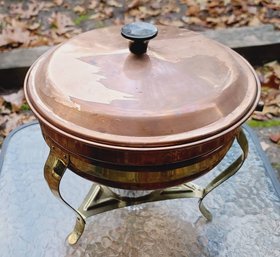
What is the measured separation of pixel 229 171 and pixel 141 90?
0.49 metres

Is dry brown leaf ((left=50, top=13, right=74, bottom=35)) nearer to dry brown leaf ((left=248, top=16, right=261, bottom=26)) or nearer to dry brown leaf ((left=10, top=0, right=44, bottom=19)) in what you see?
dry brown leaf ((left=10, top=0, right=44, bottom=19))

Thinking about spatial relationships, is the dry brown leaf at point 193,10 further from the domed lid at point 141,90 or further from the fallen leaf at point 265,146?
the domed lid at point 141,90

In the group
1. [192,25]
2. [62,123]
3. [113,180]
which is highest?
[62,123]

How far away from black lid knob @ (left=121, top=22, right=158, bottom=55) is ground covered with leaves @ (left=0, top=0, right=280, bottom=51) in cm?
169

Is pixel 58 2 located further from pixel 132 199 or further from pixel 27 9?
pixel 132 199

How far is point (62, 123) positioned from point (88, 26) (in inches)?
76.2

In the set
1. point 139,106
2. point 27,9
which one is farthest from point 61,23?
point 139,106

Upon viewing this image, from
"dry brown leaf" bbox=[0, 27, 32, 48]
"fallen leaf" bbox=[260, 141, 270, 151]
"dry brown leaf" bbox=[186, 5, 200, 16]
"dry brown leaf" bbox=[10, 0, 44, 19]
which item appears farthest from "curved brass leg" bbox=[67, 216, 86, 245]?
"dry brown leaf" bbox=[186, 5, 200, 16]

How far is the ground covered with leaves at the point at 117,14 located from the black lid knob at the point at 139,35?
1.69 metres

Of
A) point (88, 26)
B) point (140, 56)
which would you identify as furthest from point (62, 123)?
point (88, 26)

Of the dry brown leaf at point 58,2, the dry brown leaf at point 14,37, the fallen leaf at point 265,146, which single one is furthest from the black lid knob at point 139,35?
the dry brown leaf at point 58,2

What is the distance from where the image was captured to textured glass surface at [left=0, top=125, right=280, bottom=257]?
5.02 ft

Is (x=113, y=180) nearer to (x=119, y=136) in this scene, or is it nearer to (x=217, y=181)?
(x=119, y=136)

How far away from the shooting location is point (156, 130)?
42.8 inches
